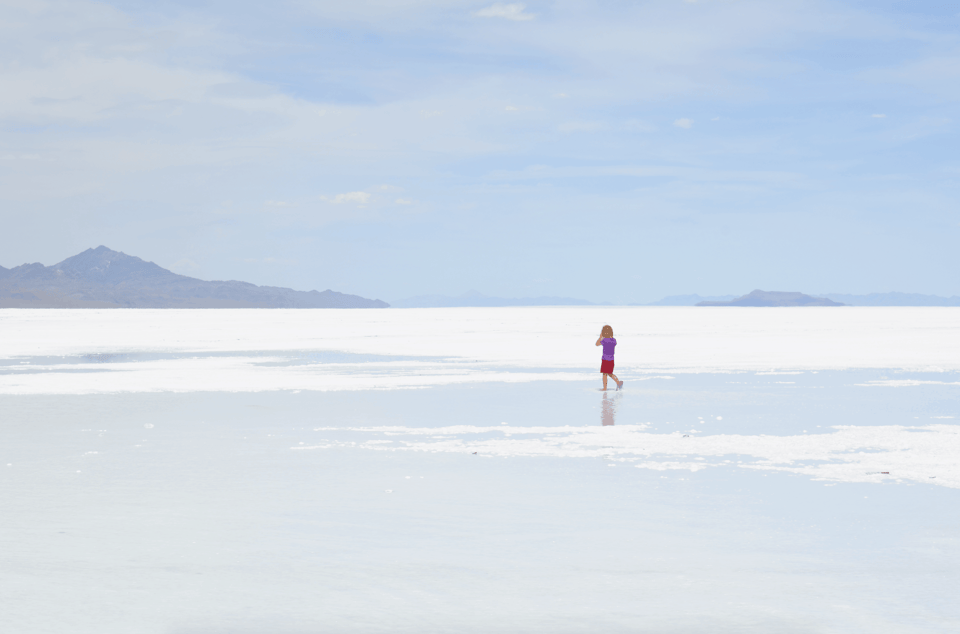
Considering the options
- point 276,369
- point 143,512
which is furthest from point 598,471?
point 276,369

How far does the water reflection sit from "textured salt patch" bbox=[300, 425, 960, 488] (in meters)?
0.84

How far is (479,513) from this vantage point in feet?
27.9

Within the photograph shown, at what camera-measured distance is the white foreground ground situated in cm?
585

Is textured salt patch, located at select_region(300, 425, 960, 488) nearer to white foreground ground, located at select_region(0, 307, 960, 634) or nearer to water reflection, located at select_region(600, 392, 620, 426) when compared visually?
white foreground ground, located at select_region(0, 307, 960, 634)

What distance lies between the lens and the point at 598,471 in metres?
10.6

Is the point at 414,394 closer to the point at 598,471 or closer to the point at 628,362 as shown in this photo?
the point at 598,471

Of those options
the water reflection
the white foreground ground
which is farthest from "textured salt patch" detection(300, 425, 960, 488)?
the water reflection

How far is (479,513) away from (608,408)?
8.78 m

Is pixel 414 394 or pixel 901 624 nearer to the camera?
pixel 901 624

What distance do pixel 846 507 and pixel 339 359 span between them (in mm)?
24943

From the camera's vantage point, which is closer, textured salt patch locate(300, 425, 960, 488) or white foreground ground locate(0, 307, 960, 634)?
white foreground ground locate(0, 307, 960, 634)

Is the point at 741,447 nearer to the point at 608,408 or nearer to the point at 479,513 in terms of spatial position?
the point at 608,408

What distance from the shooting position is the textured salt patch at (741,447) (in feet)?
34.9

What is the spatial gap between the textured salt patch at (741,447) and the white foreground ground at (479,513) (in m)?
0.07
